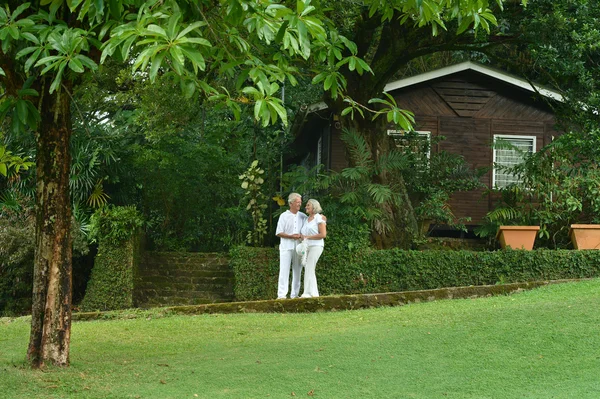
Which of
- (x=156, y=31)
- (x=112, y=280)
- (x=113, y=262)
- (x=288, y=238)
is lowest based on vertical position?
(x=112, y=280)

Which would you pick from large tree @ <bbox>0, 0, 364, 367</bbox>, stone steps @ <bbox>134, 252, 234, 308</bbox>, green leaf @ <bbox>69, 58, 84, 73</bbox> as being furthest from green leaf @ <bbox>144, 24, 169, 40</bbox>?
stone steps @ <bbox>134, 252, 234, 308</bbox>

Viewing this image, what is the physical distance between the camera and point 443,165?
19172mm

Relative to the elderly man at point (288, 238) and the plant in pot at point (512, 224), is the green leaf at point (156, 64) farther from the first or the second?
the plant in pot at point (512, 224)

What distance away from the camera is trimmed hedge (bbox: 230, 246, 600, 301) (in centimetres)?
1572

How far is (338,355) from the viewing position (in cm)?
945

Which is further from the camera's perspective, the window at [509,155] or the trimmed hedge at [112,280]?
the window at [509,155]

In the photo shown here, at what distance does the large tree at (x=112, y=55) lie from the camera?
5.99 meters

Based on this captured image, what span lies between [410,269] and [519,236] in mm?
2638

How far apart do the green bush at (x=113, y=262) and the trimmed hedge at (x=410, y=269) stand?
6.70ft

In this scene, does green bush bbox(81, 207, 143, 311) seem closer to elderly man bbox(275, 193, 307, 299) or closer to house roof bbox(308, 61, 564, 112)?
elderly man bbox(275, 193, 307, 299)

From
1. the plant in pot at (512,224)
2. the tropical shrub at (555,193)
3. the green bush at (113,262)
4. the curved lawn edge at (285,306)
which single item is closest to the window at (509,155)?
the plant in pot at (512,224)

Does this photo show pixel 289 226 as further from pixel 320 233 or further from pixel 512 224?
pixel 512 224

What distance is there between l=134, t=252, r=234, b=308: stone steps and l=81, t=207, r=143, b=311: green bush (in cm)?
79

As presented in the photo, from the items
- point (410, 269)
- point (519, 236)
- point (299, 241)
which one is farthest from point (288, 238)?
point (519, 236)
